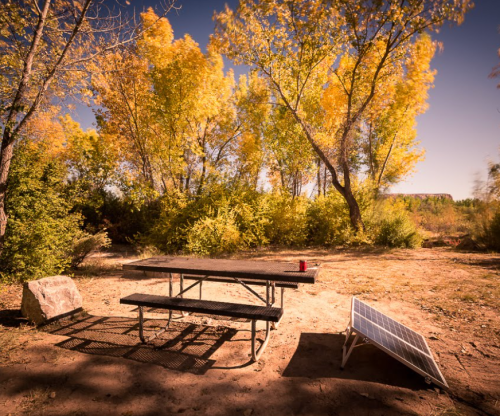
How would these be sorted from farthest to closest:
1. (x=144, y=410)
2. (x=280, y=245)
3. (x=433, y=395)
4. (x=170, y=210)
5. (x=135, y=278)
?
(x=280, y=245)
(x=170, y=210)
(x=135, y=278)
(x=433, y=395)
(x=144, y=410)

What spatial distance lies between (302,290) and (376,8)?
1017 cm

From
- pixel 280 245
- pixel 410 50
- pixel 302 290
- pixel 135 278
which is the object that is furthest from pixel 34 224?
pixel 410 50

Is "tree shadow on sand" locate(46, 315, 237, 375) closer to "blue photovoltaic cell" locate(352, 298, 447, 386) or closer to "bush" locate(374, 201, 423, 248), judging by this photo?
"blue photovoltaic cell" locate(352, 298, 447, 386)

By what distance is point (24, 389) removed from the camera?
2.60 m

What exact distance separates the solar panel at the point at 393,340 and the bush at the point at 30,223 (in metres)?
5.77

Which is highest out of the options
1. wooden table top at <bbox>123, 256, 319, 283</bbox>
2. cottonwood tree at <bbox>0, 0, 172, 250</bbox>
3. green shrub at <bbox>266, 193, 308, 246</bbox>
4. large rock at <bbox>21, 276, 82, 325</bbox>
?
cottonwood tree at <bbox>0, 0, 172, 250</bbox>

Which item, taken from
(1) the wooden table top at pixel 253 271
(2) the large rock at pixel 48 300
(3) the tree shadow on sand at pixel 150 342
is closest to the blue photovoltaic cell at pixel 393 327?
(1) the wooden table top at pixel 253 271

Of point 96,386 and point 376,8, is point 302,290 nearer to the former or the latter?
point 96,386

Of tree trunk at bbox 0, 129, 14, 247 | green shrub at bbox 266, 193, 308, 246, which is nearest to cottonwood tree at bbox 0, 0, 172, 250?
tree trunk at bbox 0, 129, 14, 247

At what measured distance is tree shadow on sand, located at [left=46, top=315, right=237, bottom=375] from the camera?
3170 mm

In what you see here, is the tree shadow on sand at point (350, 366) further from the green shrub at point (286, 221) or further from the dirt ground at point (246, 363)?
the green shrub at point (286, 221)

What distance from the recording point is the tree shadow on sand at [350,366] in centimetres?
278

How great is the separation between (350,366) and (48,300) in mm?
4203

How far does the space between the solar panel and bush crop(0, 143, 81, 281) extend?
5774mm
